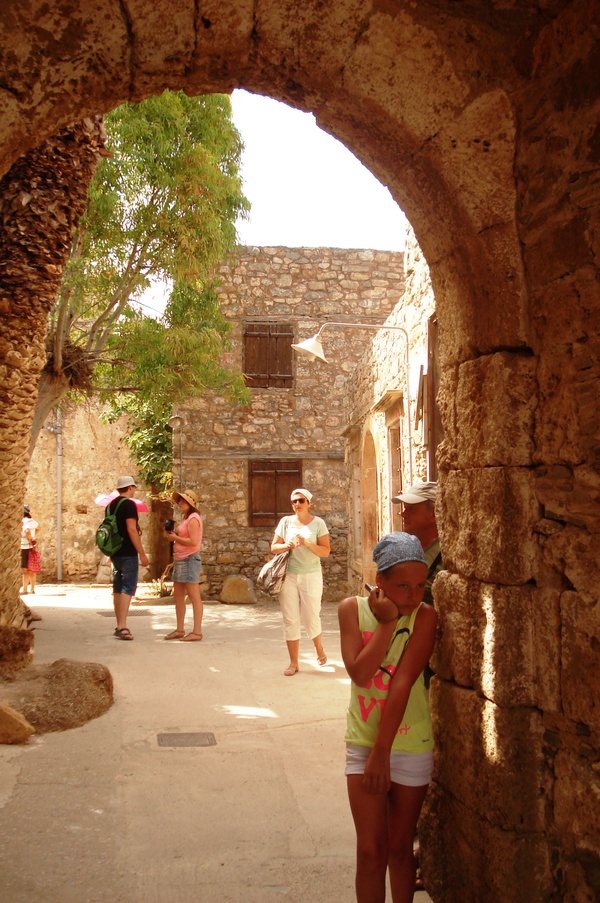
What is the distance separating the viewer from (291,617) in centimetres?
636

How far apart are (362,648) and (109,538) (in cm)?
551

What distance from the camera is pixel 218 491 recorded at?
1450cm

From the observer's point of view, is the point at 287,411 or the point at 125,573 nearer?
the point at 125,573

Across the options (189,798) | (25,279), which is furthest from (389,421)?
(189,798)

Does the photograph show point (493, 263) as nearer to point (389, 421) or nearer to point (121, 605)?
point (389, 421)

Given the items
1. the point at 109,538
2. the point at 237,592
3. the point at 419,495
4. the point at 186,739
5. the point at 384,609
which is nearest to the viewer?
the point at 384,609

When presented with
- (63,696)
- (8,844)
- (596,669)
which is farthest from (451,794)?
(63,696)

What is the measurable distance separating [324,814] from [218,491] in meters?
11.2

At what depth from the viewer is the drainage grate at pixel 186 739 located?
447cm

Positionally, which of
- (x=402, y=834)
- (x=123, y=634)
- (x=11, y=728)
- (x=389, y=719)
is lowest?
(x=123, y=634)

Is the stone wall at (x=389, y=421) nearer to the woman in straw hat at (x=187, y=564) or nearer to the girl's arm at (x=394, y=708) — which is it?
the woman in straw hat at (x=187, y=564)

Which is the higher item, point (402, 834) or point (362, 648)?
point (362, 648)

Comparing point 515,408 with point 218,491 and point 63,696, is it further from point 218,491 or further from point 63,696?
point 218,491

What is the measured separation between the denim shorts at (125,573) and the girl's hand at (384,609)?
18.0 ft
